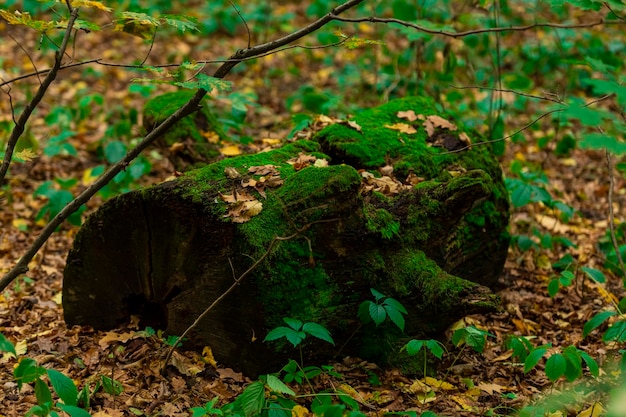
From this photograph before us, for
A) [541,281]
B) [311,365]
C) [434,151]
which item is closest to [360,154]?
[434,151]

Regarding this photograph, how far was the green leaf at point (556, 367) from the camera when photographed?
2932 mm

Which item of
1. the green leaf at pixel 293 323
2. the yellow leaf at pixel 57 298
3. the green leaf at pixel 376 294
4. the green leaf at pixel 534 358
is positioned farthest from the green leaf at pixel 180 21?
the yellow leaf at pixel 57 298

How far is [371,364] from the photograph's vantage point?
12.1ft

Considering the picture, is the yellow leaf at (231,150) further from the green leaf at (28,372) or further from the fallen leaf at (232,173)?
the green leaf at (28,372)

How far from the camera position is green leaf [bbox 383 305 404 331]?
10.5 ft

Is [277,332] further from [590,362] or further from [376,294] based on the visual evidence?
[590,362]

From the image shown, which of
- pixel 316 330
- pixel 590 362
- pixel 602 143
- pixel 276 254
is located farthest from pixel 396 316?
pixel 602 143

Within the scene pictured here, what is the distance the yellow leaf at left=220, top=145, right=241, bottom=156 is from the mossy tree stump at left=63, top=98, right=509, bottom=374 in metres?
0.78

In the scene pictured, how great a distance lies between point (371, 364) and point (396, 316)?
57cm

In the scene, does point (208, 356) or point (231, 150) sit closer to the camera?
point (208, 356)

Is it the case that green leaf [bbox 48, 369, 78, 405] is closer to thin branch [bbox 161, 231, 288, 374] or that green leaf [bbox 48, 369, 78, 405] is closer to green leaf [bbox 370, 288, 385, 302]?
thin branch [bbox 161, 231, 288, 374]

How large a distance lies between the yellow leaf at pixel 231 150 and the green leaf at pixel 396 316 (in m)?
1.89

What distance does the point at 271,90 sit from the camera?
29.0 ft

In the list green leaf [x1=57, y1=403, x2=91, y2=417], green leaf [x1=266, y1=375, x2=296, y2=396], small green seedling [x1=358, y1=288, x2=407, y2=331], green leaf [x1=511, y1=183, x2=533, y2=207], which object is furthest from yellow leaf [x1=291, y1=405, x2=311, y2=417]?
green leaf [x1=511, y1=183, x2=533, y2=207]
